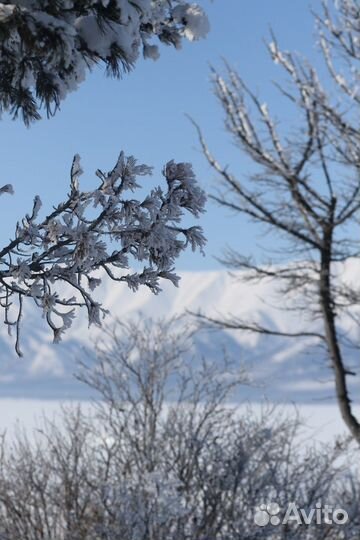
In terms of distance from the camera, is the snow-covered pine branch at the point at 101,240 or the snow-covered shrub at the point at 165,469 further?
the snow-covered shrub at the point at 165,469

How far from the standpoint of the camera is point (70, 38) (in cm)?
328

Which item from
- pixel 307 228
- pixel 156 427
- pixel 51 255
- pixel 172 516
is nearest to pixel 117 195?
pixel 51 255

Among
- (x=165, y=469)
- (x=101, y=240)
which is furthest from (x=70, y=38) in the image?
(x=165, y=469)

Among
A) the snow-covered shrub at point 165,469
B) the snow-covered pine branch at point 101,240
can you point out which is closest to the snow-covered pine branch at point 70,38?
the snow-covered pine branch at point 101,240

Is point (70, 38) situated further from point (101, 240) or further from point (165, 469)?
point (165, 469)

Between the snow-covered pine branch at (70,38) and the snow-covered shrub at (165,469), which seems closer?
the snow-covered pine branch at (70,38)

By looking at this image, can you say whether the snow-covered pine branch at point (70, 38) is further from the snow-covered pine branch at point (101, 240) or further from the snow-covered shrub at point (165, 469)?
the snow-covered shrub at point (165, 469)

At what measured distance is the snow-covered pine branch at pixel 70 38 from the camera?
325cm

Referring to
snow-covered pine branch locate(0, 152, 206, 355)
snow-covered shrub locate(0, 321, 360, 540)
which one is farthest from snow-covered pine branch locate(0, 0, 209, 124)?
snow-covered shrub locate(0, 321, 360, 540)

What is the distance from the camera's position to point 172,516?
376 inches

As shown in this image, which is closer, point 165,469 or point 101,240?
point 101,240

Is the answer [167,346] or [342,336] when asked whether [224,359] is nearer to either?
[167,346]

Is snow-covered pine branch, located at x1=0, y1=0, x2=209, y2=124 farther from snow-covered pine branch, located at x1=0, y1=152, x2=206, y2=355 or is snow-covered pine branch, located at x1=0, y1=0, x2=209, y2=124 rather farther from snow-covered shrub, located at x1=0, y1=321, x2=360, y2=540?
snow-covered shrub, located at x1=0, y1=321, x2=360, y2=540

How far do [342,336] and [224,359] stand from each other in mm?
1981
